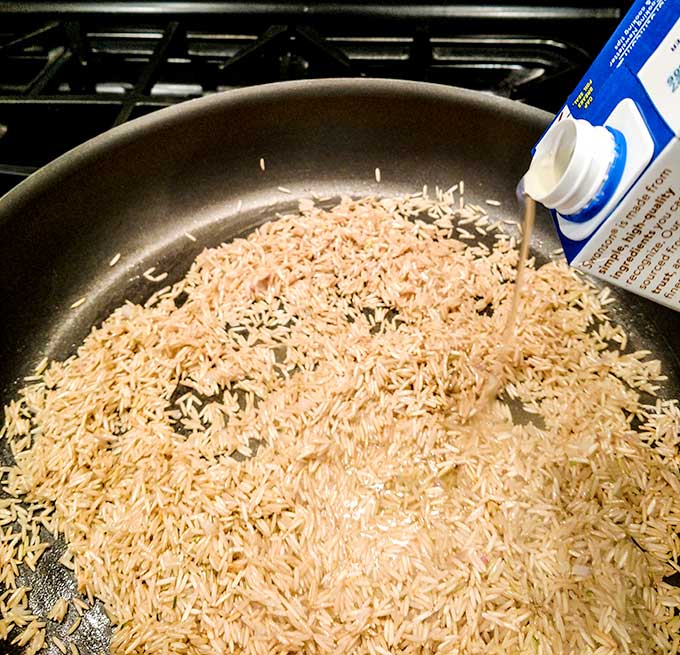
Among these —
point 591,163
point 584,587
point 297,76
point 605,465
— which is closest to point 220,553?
point 584,587

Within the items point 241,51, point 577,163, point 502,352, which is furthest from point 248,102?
point 577,163

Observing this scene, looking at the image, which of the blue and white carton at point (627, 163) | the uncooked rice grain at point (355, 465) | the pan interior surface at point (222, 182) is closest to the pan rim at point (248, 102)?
the pan interior surface at point (222, 182)

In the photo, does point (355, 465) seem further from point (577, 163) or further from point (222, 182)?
point (222, 182)

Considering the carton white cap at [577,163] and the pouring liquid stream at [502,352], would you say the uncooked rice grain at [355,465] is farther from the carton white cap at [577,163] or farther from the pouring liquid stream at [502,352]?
the carton white cap at [577,163]

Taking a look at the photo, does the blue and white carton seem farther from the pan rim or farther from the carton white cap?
the pan rim

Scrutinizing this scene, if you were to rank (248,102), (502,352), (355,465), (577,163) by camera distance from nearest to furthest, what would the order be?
(577,163), (355,465), (502,352), (248,102)

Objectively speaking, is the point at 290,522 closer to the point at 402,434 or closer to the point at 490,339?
the point at 402,434
